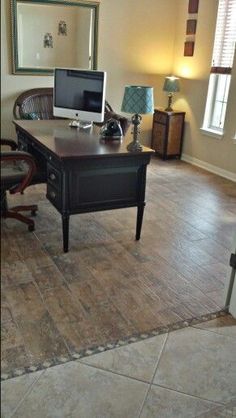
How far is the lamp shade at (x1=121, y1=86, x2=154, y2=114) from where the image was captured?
2563mm

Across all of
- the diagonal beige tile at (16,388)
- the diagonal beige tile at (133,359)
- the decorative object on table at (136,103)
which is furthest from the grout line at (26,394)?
the decorative object on table at (136,103)

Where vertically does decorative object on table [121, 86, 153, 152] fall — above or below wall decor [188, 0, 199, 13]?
below

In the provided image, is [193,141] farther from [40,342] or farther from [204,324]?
[40,342]

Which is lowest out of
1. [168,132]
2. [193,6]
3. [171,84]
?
[168,132]

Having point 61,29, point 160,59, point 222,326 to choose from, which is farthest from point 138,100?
point 160,59

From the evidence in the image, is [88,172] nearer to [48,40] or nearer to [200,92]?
[48,40]

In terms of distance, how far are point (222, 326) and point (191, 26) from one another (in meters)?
4.29

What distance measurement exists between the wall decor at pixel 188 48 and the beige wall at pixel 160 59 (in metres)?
0.06

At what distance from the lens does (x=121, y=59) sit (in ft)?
16.9

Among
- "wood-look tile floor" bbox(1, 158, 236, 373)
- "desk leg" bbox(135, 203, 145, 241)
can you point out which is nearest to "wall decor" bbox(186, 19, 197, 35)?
"wood-look tile floor" bbox(1, 158, 236, 373)

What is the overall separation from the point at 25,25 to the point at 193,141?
2.54 meters

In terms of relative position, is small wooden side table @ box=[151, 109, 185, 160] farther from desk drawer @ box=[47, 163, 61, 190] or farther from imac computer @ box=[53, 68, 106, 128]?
desk drawer @ box=[47, 163, 61, 190]

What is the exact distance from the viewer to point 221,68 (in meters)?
4.59

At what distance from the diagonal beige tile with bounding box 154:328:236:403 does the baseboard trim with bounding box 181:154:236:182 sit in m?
3.01
